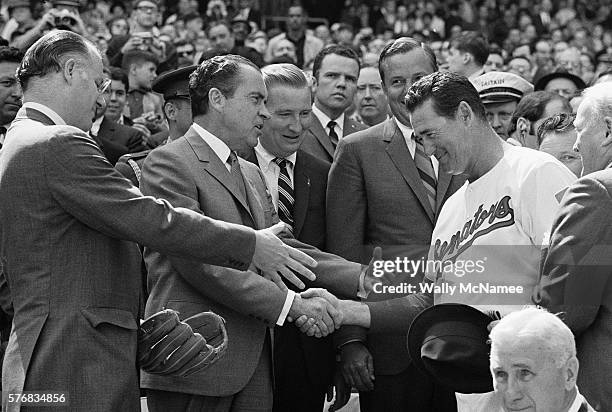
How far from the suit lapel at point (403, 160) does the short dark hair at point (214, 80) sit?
916 millimetres

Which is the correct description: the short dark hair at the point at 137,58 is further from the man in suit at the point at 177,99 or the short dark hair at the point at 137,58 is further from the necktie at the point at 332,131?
the man in suit at the point at 177,99

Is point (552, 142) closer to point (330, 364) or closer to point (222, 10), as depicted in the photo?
point (330, 364)

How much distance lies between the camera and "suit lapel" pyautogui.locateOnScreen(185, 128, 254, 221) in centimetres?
458

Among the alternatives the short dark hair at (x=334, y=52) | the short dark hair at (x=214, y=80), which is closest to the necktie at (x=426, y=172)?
the short dark hair at (x=214, y=80)

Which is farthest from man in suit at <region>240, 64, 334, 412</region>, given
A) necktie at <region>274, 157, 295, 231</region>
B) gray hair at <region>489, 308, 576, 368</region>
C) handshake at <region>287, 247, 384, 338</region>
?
gray hair at <region>489, 308, 576, 368</region>

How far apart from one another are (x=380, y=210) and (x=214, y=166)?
1.02 metres

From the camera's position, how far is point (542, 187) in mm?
4141

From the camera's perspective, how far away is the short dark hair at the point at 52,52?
13.5 feet

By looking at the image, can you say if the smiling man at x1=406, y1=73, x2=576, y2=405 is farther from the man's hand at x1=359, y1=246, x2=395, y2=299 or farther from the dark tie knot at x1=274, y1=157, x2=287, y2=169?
the dark tie knot at x1=274, y1=157, x2=287, y2=169

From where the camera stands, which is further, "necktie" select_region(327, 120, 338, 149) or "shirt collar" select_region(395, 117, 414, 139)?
"necktie" select_region(327, 120, 338, 149)

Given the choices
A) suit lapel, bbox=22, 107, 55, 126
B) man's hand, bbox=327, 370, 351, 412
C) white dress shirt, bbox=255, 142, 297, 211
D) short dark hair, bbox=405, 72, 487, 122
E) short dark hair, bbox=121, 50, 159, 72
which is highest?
short dark hair, bbox=405, 72, 487, 122

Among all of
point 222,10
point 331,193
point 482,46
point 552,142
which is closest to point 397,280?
point 331,193

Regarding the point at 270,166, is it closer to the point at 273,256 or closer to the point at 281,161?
the point at 281,161

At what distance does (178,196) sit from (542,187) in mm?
1409
